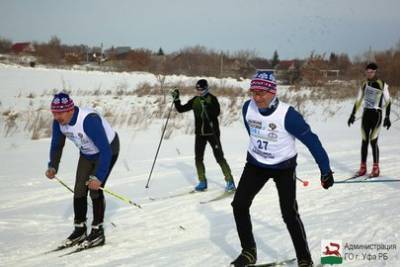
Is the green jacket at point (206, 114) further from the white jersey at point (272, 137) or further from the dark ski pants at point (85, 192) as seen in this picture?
the white jersey at point (272, 137)

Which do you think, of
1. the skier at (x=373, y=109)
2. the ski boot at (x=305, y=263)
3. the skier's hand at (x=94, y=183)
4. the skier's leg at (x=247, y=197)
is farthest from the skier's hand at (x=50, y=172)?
the skier at (x=373, y=109)

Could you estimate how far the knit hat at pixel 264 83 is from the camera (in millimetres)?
3857

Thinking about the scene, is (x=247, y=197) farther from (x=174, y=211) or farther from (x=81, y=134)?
(x=174, y=211)

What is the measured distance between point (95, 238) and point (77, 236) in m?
0.27

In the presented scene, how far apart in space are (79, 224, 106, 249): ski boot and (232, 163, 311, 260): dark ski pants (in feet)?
6.18

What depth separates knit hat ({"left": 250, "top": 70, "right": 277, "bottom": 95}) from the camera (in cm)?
386

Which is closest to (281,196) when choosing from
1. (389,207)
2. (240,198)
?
(240,198)

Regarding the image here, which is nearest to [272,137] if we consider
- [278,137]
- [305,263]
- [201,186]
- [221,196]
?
[278,137]

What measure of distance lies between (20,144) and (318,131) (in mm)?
9429

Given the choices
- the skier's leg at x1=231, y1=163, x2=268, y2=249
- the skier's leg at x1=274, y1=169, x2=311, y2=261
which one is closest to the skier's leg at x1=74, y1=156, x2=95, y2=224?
the skier's leg at x1=231, y1=163, x2=268, y2=249

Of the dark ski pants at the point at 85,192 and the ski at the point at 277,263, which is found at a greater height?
the dark ski pants at the point at 85,192

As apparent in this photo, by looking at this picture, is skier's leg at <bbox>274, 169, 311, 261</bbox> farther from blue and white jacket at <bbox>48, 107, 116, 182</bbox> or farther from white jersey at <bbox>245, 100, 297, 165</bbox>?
blue and white jacket at <bbox>48, 107, 116, 182</bbox>

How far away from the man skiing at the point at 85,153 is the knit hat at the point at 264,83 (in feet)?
6.00

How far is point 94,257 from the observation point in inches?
183
